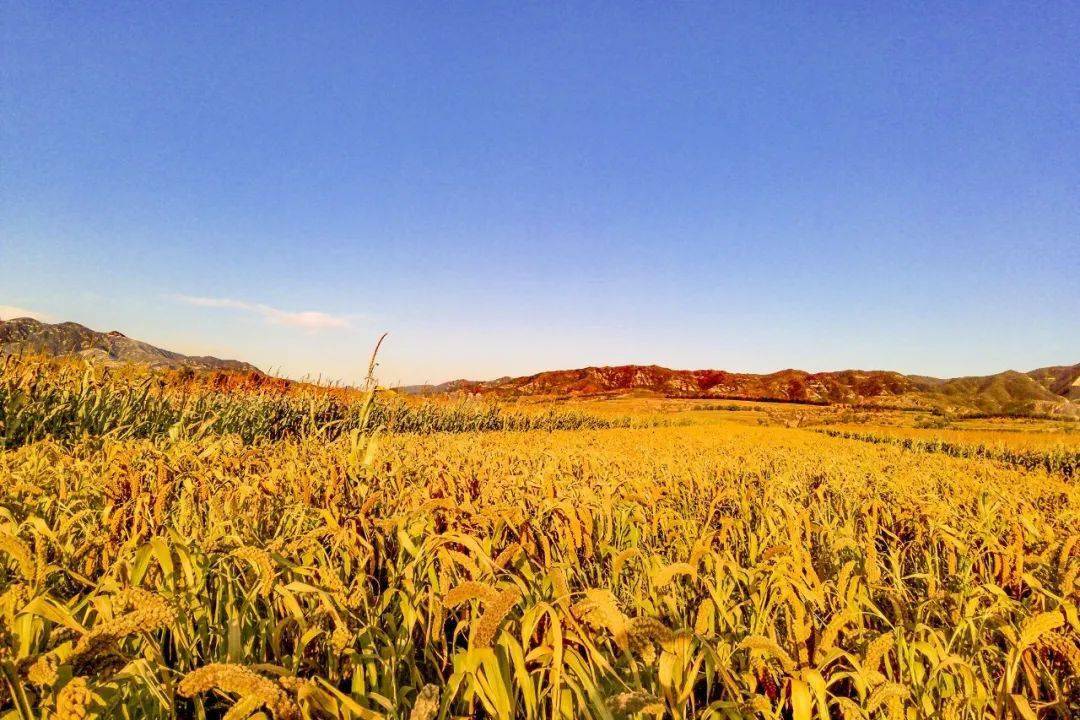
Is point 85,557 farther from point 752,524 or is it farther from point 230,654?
point 752,524

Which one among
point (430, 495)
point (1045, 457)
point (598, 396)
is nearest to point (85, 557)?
point (430, 495)

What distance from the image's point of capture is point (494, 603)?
79cm

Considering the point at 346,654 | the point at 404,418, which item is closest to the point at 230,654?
the point at 346,654

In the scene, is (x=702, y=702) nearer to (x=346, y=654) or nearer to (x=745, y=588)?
(x=745, y=588)

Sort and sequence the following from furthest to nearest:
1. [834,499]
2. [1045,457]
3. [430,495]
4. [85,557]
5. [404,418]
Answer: [404,418] → [1045,457] → [834,499] → [430,495] → [85,557]

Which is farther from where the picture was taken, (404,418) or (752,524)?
(404,418)

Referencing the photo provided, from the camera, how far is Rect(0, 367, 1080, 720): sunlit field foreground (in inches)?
31.1

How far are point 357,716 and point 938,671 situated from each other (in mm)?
1039

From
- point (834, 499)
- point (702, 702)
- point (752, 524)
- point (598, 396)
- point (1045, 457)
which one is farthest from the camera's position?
point (598, 396)

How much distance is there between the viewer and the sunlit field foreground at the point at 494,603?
0.79 m

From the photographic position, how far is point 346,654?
988mm

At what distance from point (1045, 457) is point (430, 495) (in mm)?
10923

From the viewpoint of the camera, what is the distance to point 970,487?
10.8 ft

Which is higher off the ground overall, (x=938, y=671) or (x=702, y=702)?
(x=938, y=671)
